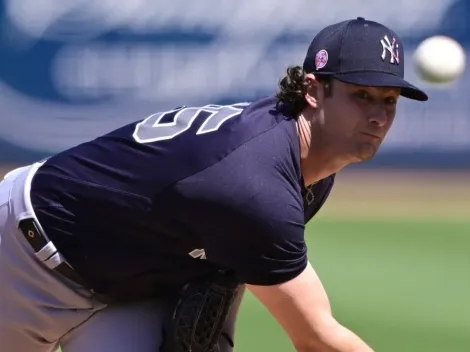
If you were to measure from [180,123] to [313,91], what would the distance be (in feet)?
1.41

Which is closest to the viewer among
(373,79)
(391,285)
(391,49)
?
(373,79)

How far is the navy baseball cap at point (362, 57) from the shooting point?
9.63ft

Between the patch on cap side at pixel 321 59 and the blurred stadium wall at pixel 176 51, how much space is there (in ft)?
20.6

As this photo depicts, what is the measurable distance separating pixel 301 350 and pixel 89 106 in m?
6.62

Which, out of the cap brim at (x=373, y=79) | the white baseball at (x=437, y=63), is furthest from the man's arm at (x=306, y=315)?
the white baseball at (x=437, y=63)

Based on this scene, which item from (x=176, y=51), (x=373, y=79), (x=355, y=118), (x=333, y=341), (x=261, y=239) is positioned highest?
(x=373, y=79)

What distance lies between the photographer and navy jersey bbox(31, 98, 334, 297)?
2.82m

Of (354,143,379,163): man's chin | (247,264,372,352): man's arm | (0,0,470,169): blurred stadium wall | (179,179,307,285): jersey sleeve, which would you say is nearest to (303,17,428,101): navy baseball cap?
(354,143,379,163): man's chin

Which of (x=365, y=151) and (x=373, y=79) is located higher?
(x=373, y=79)

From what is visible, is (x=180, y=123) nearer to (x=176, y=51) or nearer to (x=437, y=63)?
(x=437, y=63)

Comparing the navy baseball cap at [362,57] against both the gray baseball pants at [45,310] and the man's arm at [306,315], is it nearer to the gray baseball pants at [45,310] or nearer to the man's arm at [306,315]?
the man's arm at [306,315]

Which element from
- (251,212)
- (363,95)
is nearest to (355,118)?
(363,95)

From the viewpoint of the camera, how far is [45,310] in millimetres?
3275

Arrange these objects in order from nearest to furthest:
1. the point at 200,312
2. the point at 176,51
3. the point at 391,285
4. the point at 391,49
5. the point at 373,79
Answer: the point at 373,79, the point at 391,49, the point at 200,312, the point at 391,285, the point at 176,51
